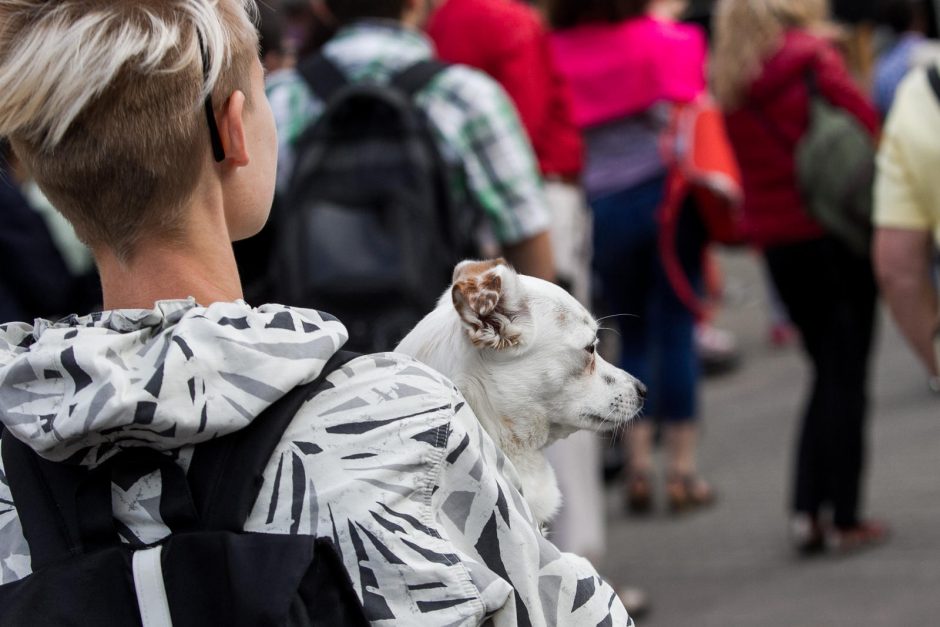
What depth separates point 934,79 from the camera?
392cm

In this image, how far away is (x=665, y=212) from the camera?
275 inches

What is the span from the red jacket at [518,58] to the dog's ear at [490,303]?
3.18m

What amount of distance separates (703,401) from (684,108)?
382 cm

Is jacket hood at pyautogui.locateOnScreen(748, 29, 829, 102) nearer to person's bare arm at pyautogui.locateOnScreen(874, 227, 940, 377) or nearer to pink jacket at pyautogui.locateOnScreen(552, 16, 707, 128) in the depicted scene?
pink jacket at pyautogui.locateOnScreen(552, 16, 707, 128)

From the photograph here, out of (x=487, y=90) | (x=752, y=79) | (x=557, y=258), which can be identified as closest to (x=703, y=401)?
(x=752, y=79)

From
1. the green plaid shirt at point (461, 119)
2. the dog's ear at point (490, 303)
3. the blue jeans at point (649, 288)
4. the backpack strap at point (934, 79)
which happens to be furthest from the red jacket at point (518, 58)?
the dog's ear at point (490, 303)

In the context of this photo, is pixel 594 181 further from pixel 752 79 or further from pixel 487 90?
pixel 487 90

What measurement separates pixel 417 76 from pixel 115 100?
2692 mm

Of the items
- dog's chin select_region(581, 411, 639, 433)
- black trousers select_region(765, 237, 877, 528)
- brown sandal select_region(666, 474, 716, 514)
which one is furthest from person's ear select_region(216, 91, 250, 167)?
brown sandal select_region(666, 474, 716, 514)

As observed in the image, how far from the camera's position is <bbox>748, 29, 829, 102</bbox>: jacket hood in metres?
6.28

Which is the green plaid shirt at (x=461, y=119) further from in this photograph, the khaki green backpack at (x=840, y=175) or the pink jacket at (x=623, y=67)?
the pink jacket at (x=623, y=67)

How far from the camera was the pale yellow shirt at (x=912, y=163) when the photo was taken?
13.0ft

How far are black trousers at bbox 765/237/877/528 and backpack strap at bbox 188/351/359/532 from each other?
504cm

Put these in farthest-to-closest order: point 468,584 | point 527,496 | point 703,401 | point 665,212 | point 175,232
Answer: point 703,401, point 665,212, point 527,496, point 175,232, point 468,584
